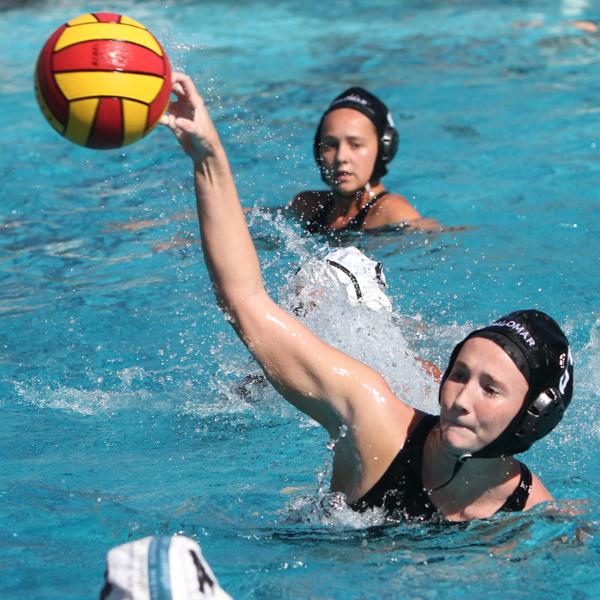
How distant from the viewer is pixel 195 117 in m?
2.86

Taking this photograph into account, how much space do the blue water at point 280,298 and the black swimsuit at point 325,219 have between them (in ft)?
0.33

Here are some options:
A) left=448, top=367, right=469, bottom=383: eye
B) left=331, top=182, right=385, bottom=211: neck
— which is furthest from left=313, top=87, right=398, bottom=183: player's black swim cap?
left=448, top=367, right=469, bottom=383: eye

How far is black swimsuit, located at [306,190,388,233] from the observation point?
6598 mm

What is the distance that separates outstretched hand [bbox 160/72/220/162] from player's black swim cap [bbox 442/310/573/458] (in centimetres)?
92

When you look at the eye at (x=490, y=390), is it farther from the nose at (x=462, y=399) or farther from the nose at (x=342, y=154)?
the nose at (x=342, y=154)

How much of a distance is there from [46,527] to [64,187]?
4.42 metres

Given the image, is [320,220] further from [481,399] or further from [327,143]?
[481,399]

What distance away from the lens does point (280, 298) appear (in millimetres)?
5137

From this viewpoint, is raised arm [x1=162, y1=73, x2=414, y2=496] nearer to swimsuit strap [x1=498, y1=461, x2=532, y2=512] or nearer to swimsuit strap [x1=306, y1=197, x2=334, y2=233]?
swimsuit strap [x1=498, y1=461, x2=532, y2=512]

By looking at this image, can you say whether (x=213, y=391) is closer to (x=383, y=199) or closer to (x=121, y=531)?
(x=121, y=531)

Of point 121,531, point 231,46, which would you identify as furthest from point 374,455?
point 231,46

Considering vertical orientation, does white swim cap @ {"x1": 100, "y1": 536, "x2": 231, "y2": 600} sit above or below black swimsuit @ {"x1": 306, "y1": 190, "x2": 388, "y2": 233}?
above

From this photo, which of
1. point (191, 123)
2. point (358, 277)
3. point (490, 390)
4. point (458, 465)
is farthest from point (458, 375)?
point (358, 277)

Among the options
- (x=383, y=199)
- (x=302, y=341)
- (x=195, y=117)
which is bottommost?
(x=383, y=199)
